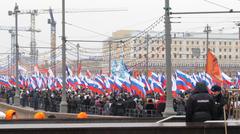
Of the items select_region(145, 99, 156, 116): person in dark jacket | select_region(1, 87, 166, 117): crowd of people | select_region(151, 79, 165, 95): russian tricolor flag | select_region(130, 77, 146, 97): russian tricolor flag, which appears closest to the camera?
select_region(145, 99, 156, 116): person in dark jacket

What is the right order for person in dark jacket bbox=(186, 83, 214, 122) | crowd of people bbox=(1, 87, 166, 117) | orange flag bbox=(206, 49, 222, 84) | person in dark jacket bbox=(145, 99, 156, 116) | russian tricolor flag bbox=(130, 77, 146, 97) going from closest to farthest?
person in dark jacket bbox=(186, 83, 214, 122), person in dark jacket bbox=(145, 99, 156, 116), crowd of people bbox=(1, 87, 166, 117), orange flag bbox=(206, 49, 222, 84), russian tricolor flag bbox=(130, 77, 146, 97)

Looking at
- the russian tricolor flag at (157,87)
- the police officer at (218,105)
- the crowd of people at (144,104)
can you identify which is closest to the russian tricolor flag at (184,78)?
the russian tricolor flag at (157,87)

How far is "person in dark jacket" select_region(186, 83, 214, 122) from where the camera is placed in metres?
9.49

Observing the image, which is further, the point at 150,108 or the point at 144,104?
the point at 144,104

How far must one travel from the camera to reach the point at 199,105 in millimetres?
9516

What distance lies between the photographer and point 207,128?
28.6ft

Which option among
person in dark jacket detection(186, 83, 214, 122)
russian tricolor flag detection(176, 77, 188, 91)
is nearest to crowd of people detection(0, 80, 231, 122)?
person in dark jacket detection(186, 83, 214, 122)

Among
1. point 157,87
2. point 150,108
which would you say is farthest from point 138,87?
point 150,108

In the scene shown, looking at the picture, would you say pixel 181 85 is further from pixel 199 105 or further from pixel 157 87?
pixel 199 105

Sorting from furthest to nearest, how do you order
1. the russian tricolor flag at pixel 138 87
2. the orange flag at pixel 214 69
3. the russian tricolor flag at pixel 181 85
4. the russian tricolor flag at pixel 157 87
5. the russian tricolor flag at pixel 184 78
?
the russian tricolor flag at pixel 184 78
the russian tricolor flag at pixel 181 85
the russian tricolor flag at pixel 157 87
the russian tricolor flag at pixel 138 87
the orange flag at pixel 214 69

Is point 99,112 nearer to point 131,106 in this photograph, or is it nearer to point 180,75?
point 131,106

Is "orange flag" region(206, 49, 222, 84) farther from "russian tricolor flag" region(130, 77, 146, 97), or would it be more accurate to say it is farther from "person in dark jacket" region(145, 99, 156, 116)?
"russian tricolor flag" region(130, 77, 146, 97)

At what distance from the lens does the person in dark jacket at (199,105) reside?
9492mm

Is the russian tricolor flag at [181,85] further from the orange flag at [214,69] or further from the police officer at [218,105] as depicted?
the police officer at [218,105]
